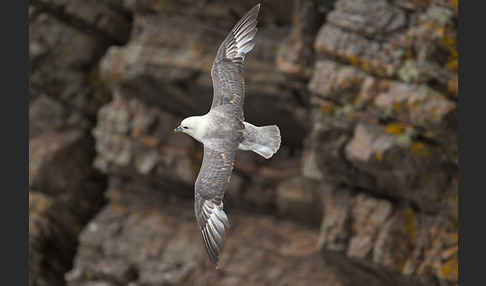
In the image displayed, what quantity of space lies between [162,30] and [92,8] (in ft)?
5.65

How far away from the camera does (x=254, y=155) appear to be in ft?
45.8

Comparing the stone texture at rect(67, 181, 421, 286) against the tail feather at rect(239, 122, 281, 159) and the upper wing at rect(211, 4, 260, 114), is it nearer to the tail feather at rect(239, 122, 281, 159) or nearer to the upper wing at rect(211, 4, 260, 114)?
the tail feather at rect(239, 122, 281, 159)

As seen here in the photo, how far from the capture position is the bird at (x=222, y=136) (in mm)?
8133

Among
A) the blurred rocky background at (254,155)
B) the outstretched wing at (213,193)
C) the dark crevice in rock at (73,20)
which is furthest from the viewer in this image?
the dark crevice in rock at (73,20)

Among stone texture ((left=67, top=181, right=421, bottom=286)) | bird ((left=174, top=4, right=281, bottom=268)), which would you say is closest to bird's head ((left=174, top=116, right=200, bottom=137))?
bird ((left=174, top=4, right=281, bottom=268))

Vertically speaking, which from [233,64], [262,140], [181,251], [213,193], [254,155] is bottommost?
[181,251]

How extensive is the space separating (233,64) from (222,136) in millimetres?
1143

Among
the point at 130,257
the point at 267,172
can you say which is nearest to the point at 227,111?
the point at 267,172

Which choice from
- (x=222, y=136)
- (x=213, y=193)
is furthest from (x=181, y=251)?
(x=213, y=193)

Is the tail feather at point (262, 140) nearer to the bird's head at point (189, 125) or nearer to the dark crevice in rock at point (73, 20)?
the bird's head at point (189, 125)

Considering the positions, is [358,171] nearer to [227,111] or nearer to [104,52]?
[227,111]

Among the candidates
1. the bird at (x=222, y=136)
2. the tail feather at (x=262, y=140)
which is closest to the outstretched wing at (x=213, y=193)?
the bird at (x=222, y=136)

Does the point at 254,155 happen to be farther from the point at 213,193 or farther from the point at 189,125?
the point at 213,193

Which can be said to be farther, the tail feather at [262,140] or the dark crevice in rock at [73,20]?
the dark crevice in rock at [73,20]
